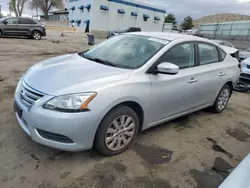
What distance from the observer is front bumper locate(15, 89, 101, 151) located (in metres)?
2.38

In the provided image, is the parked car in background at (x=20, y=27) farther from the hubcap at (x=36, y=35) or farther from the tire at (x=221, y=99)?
the tire at (x=221, y=99)

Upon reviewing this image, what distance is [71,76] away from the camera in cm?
Answer: 272

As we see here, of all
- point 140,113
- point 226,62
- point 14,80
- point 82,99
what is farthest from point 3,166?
point 226,62

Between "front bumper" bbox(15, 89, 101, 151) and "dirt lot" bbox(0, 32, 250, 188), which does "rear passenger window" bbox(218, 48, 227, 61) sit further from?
"front bumper" bbox(15, 89, 101, 151)

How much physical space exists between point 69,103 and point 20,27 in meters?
15.8

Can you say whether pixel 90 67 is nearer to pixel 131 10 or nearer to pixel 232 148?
pixel 232 148

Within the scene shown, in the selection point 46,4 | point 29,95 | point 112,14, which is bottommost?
point 29,95

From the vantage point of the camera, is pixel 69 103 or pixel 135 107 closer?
pixel 69 103

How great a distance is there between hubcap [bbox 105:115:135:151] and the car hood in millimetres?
536

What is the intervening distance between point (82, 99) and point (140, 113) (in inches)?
37.4

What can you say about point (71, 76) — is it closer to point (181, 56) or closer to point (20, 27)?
point (181, 56)

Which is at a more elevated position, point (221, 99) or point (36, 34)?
point (36, 34)

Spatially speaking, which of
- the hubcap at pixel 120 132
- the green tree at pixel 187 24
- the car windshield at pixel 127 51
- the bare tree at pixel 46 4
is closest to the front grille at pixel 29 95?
the hubcap at pixel 120 132

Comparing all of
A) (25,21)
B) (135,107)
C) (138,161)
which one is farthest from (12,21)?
(138,161)
